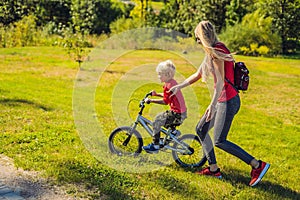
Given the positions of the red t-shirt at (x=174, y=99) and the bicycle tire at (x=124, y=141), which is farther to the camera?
the bicycle tire at (x=124, y=141)

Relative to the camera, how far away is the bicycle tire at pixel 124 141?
17.3 feet

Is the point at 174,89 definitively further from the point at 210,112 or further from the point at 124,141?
the point at 124,141

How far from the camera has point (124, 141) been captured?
5.35m

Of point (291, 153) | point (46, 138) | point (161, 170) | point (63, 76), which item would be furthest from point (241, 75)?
point (63, 76)

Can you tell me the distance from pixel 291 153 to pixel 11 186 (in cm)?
421

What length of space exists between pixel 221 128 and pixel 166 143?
941mm

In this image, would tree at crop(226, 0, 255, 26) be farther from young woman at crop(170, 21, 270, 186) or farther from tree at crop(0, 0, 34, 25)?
young woman at crop(170, 21, 270, 186)

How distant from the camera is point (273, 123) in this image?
8.46 meters

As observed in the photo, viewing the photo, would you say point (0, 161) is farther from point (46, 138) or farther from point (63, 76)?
point (63, 76)

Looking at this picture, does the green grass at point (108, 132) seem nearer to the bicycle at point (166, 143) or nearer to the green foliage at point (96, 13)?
the bicycle at point (166, 143)

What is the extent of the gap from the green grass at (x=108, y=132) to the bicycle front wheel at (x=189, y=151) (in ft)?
0.50

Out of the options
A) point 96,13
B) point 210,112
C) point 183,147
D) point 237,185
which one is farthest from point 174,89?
point 96,13

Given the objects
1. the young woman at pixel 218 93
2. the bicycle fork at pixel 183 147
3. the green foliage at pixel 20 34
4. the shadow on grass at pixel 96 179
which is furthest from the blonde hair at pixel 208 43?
the green foliage at pixel 20 34

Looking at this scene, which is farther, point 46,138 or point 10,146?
point 46,138
